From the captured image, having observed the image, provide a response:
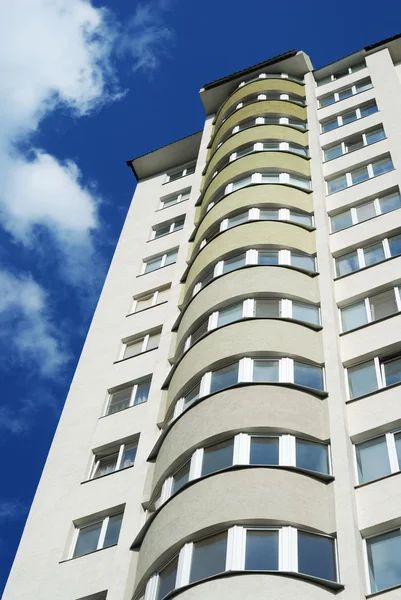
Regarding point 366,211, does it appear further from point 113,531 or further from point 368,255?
point 113,531

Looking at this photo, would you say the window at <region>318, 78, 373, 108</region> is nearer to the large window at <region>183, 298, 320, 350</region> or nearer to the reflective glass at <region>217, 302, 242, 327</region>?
the large window at <region>183, 298, 320, 350</region>

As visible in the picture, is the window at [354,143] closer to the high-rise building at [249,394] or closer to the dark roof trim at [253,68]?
the high-rise building at [249,394]

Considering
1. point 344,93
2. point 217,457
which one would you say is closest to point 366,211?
point 344,93

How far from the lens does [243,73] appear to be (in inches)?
1826

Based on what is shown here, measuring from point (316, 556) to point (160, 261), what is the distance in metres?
19.8

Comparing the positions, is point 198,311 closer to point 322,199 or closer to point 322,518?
point 322,199

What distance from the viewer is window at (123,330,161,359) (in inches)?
1202

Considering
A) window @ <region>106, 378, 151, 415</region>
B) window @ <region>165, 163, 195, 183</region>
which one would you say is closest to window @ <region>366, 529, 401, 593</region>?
window @ <region>106, 378, 151, 415</region>

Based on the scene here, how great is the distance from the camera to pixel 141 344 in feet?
102

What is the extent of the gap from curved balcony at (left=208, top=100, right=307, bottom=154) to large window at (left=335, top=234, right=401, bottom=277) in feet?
40.6

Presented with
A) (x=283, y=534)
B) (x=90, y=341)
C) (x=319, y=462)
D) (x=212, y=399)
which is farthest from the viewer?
(x=90, y=341)

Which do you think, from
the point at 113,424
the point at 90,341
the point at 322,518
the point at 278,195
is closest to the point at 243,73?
the point at 278,195

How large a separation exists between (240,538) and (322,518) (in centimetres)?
199

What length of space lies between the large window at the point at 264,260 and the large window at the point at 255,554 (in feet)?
37.2
